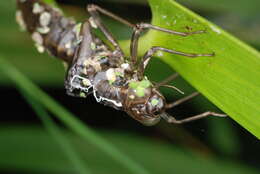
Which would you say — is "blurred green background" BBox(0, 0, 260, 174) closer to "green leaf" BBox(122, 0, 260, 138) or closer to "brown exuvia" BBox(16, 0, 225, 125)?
"brown exuvia" BBox(16, 0, 225, 125)

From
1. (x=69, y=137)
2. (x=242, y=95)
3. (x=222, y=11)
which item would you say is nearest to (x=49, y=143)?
(x=69, y=137)

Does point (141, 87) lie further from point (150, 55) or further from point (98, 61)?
point (98, 61)

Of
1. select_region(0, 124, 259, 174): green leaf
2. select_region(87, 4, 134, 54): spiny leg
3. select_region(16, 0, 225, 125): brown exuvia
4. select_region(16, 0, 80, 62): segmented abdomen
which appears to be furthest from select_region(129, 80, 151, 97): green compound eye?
select_region(0, 124, 259, 174): green leaf

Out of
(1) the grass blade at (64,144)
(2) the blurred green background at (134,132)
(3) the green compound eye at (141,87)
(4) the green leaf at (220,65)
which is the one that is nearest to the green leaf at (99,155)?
(2) the blurred green background at (134,132)

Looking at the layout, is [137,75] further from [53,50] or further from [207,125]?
[207,125]

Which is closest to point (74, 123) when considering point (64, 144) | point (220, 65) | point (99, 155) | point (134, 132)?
point (64, 144)

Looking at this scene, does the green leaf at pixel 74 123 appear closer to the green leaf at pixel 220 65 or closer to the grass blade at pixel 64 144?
the grass blade at pixel 64 144

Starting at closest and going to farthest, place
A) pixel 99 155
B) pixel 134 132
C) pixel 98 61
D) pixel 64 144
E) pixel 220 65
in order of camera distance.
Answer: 1. pixel 220 65
2. pixel 98 61
3. pixel 64 144
4. pixel 99 155
5. pixel 134 132
